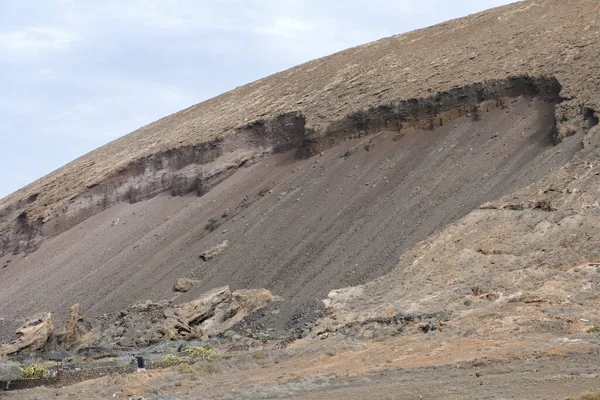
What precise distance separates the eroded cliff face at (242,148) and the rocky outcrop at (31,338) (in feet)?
57.3

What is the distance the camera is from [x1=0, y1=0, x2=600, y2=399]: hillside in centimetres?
2158

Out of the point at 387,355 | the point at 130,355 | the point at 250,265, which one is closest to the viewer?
the point at 387,355

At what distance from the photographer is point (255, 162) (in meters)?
50.2

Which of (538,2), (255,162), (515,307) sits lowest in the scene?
(515,307)

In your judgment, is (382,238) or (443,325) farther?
(382,238)

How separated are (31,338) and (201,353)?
9.62 meters

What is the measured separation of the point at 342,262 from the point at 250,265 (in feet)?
16.1

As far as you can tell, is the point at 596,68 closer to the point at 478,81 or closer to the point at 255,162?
the point at 478,81

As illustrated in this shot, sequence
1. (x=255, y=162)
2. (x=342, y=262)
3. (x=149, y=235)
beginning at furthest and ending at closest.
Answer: (x=255, y=162)
(x=149, y=235)
(x=342, y=262)

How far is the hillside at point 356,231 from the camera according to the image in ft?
70.8

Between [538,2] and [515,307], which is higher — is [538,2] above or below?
above

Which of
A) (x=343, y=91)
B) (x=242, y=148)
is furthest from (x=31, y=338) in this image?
(x=343, y=91)

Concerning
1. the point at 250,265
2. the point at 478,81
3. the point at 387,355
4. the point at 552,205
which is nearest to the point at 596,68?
the point at 478,81

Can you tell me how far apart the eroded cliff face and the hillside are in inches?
4.7
